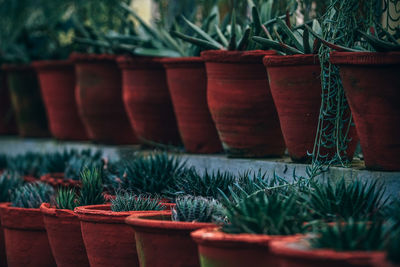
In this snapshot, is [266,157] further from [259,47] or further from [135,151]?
[135,151]

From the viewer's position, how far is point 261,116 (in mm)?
5344

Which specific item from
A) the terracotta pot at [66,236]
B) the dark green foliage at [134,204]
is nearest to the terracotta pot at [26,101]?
the terracotta pot at [66,236]

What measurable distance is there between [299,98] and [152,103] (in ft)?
7.35

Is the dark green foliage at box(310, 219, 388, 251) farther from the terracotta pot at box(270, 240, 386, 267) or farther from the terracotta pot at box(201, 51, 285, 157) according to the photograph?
the terracotta pot at box(201, 51, 285, 157)

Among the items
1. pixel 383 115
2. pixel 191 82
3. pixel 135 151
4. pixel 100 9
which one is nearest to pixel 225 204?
pixel 383 115

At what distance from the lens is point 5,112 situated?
10.1 meters

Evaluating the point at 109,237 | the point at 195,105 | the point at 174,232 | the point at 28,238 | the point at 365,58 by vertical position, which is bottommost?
the point at 28,238

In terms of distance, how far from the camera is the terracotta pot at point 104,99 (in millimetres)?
7547

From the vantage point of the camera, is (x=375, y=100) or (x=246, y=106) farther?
(x=246, y=106)

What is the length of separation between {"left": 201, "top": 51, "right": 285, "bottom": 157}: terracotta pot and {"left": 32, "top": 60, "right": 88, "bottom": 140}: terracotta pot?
3303mm

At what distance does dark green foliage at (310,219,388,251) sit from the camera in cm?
283

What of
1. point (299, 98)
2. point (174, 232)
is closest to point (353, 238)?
point (174, 232)

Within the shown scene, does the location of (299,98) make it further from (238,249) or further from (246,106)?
(238,249)

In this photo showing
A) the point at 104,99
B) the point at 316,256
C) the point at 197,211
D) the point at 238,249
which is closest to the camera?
the point at 316,256
